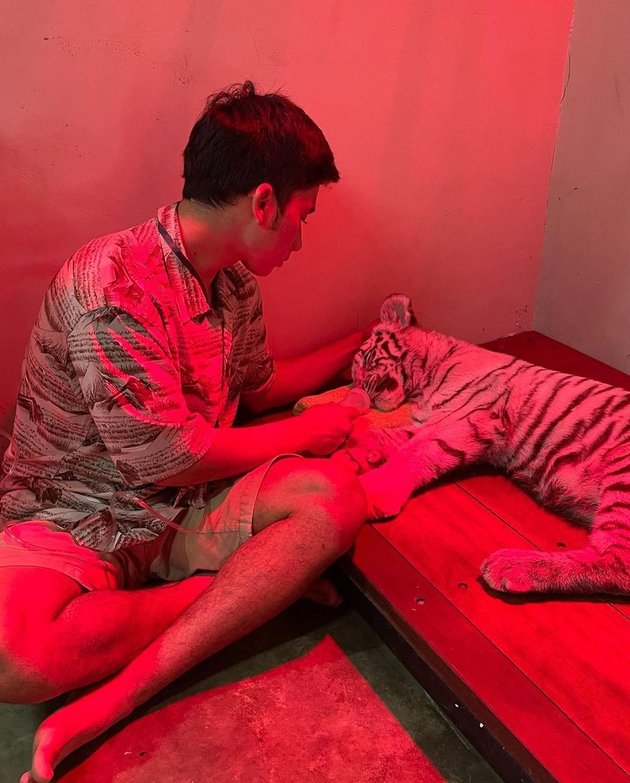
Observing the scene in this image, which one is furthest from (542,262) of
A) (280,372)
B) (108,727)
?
(108,727)

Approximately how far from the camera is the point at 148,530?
5.09 feet

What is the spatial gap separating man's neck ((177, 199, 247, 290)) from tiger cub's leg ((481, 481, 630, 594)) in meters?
0.89

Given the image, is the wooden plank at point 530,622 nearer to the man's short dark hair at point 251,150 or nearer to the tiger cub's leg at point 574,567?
the tiger cub's leg at point 574,567

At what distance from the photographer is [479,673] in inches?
55.6

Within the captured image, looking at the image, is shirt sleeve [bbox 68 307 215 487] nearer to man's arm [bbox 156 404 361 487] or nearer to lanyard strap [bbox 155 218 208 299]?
man's arm [bbox 156 404 361 487]

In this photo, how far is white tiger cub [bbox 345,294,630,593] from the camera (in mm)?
1591

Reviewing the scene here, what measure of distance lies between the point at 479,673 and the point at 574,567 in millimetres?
334

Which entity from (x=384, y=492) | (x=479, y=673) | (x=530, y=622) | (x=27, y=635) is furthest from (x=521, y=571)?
(x=27, y=635)

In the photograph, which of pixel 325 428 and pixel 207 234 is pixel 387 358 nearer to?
pixel 325 428

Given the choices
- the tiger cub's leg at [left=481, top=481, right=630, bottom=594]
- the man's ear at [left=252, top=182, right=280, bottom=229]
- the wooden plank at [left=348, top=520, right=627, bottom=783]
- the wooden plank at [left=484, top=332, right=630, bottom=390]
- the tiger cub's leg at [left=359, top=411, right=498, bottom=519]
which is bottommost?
the wooden plank at [left=348, top=520, right=627, bottom=783]

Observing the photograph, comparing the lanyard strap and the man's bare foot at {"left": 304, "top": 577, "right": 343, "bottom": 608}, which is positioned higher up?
the lanyard strap

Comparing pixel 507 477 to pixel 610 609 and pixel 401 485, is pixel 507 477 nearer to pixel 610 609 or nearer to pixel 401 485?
pixel 401 485

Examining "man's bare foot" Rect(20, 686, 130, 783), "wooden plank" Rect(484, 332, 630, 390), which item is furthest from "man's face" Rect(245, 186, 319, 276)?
"wooden plank" Rect(484, 332, 630, 390)

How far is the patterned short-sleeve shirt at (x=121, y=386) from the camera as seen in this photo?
1346 millimetres
